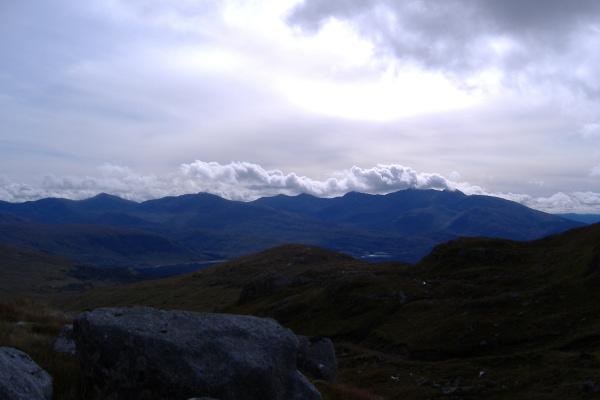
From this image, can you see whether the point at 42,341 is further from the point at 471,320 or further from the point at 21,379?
the point at 471,320

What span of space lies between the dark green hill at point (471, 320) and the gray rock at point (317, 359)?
9.02 meters

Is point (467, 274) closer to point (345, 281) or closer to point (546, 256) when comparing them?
point (546, 256)

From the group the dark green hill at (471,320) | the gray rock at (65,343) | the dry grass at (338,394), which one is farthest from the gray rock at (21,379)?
the dark green hill at (471,320)

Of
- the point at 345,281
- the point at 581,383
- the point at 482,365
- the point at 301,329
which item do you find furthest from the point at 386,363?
the point at 345,281

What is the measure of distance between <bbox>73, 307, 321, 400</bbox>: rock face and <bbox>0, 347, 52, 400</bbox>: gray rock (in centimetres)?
135

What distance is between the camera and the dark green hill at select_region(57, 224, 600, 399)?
3338cm

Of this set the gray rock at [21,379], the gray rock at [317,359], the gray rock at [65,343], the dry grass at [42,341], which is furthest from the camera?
the gray rock at [317,359]

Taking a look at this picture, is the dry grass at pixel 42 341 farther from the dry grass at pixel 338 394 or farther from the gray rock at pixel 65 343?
the dry grass at pixel 338 394

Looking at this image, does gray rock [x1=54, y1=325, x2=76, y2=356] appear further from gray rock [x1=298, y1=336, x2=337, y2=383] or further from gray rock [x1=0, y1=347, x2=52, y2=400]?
gray rock [x1=298, y1=336, x2=337, y2=383]

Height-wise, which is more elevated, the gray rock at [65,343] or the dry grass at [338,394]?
the gray rock at [65,343]

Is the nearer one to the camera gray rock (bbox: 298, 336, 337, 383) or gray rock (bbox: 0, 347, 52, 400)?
gray rock (bbox: 0, 347, 52, 400)

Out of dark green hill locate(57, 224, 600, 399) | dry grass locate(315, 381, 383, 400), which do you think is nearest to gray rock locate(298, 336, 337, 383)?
dry grass locate(315, 381, 383, 400)

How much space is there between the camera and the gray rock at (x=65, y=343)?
1476 centimetres

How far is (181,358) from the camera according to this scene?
1156cm
